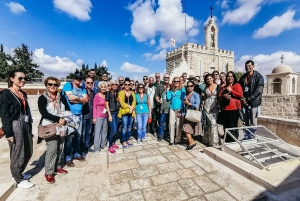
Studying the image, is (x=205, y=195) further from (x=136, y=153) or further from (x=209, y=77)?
(x=209, y=77)

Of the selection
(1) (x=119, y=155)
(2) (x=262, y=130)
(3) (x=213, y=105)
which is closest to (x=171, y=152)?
(1) (x=119, y=155)

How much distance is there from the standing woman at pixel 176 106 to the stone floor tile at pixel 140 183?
2.03 meters

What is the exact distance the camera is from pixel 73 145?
146 inches

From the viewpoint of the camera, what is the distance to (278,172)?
8.91 feet

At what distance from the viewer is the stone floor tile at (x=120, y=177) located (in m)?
2.85

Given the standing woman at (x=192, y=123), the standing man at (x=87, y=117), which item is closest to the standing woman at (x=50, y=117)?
the standing man at (x=87, y=117)

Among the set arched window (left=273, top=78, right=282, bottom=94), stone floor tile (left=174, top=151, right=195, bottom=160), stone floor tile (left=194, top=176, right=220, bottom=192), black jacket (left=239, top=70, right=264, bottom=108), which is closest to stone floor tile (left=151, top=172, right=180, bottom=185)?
stone floor tile (left=194, top=176, right=220, bottom=192)

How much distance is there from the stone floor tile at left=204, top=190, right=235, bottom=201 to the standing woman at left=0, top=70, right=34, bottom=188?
9.87 ft

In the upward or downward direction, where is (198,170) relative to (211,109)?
downward

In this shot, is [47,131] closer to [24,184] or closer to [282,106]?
[24,184]

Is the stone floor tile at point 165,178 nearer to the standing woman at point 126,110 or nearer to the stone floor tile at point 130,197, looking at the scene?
the stone floor tile at point 130,197

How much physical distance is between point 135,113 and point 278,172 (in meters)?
3.59

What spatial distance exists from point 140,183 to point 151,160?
3.15 feet

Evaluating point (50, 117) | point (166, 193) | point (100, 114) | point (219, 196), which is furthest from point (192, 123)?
point (50, 117)
